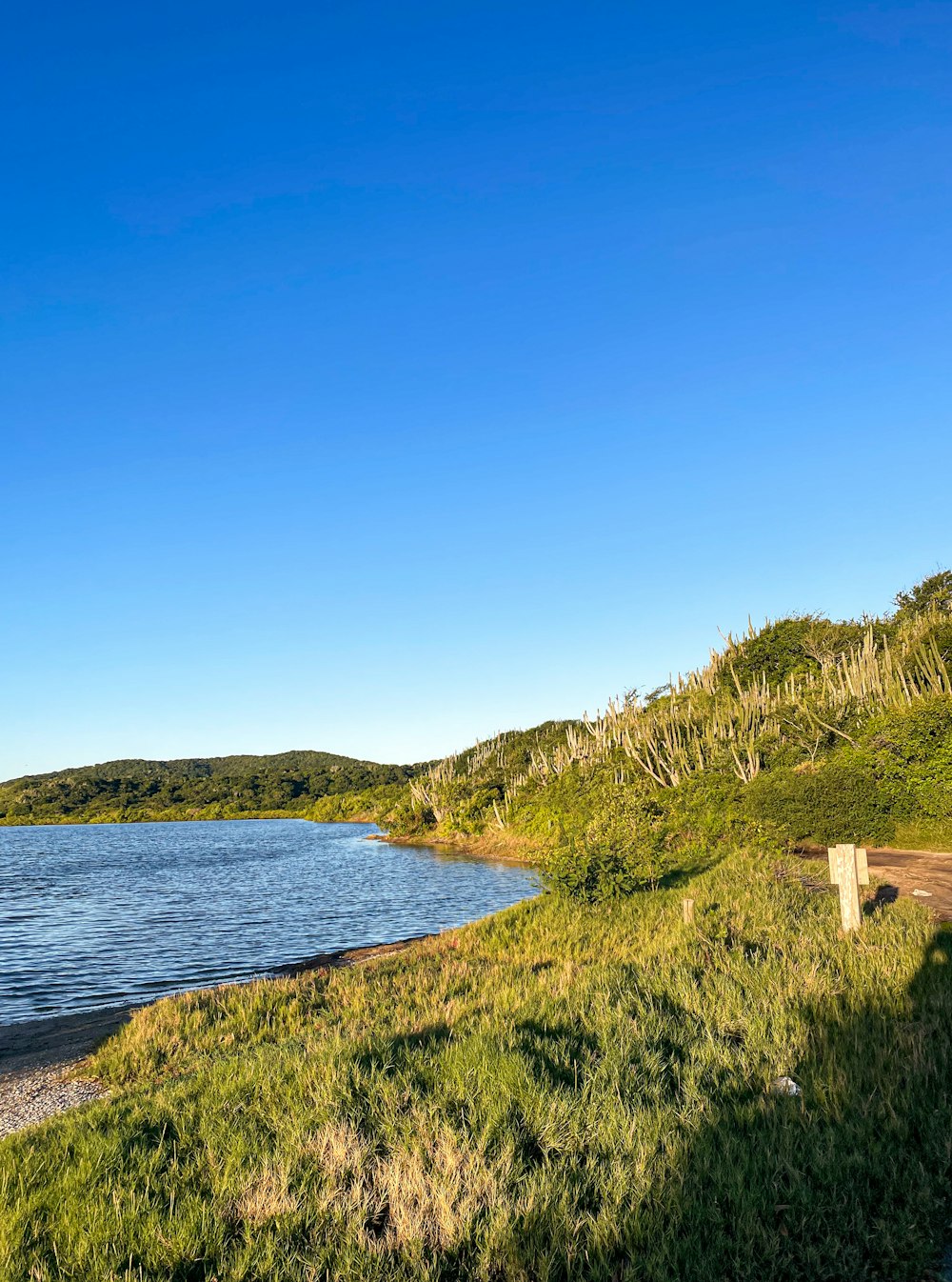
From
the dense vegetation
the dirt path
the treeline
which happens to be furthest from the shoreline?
the dirt path

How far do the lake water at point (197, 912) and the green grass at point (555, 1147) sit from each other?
1430cm

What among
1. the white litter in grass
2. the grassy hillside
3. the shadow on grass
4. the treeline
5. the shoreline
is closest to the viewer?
the shadow on grass

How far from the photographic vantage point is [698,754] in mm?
46031

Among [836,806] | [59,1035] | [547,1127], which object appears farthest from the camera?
[836,806]

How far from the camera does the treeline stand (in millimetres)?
26503

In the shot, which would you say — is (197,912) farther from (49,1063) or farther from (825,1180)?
(825,1180)

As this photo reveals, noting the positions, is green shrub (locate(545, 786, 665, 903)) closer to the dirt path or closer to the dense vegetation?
the dense vegetation

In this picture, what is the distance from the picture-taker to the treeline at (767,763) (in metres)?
26.5

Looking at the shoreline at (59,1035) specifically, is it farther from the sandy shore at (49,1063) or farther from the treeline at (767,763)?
the treeline at (767,763)

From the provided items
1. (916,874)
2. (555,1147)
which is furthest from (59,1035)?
(916,874)

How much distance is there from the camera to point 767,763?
4225 cm

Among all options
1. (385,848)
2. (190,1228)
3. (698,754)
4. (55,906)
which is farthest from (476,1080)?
(385,848)

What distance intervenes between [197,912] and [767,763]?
32.1m

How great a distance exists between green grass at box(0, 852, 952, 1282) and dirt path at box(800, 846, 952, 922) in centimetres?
747
